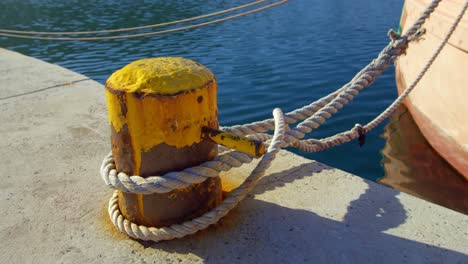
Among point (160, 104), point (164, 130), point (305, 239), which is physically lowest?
point (305, 239)

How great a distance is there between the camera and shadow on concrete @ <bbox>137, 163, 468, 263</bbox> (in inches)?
68.2

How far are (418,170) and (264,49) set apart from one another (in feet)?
21.5

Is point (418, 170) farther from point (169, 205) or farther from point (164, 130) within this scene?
point (164, 130)

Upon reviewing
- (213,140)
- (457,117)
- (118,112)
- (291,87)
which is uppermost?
(118,112)

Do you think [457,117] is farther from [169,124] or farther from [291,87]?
Answer: [291,87]

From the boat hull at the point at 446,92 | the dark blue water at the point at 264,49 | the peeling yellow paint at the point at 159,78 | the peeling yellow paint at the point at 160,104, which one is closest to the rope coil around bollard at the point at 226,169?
the peeling yellow paint at the point at 160,104

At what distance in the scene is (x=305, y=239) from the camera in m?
1.84

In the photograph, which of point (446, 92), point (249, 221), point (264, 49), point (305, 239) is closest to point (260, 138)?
point (249, 221)

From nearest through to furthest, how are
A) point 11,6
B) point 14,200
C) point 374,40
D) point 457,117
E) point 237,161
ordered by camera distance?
1. point 237,161
2. point 14,200
3. point 457,117
4. point 374,40
5. point 11,6

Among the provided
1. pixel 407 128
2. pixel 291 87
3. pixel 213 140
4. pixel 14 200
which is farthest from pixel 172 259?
pixel 291 87

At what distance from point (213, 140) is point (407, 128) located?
441 cm

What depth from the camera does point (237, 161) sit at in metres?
1.80

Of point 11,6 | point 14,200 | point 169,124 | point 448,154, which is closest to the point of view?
point 169,124

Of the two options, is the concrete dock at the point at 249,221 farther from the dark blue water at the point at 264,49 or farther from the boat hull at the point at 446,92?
the dark blue water at the point at 264,49
